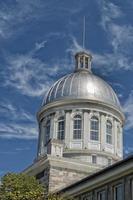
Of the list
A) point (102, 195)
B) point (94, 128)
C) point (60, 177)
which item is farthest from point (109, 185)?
point (94, 128)

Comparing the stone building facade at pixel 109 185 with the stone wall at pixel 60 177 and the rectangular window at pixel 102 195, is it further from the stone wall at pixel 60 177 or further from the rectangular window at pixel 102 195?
the stone wall at pixel 60 177

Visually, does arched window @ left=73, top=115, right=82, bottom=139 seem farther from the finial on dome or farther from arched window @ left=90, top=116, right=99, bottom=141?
the finial on dome

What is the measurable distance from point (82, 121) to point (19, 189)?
89.6 feet

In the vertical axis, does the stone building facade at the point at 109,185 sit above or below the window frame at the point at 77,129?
below

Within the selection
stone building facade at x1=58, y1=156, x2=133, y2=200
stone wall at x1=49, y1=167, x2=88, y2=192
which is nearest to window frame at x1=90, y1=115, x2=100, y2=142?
stone wall at x1=49, y1=167, x2=88, y2=192

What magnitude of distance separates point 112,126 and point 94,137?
10.00 ft

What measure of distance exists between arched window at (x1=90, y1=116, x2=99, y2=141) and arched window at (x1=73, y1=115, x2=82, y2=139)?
4.58 ft

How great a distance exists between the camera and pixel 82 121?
2361 inches

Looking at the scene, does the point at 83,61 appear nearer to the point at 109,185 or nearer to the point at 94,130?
the point at 94,130

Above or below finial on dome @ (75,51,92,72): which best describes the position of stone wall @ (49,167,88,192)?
below

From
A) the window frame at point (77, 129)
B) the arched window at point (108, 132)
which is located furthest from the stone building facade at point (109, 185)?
the arched window at point (108, 132)

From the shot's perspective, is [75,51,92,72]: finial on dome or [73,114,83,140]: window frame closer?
[73,114,83,140]: window frame

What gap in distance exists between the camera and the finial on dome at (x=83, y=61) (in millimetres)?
66500

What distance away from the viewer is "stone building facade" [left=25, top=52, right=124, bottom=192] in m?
57.8
